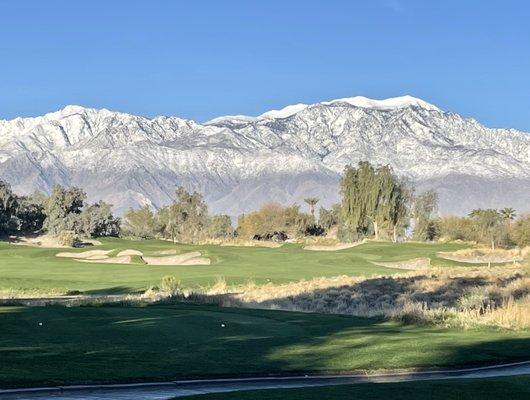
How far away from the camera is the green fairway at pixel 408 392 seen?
1260 centimetres

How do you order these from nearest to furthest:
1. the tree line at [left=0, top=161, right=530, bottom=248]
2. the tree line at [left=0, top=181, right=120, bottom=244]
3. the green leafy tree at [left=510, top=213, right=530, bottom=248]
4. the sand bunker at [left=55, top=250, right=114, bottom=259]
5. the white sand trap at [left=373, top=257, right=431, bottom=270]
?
the white sand trap at [left=373, top=257, right=431, bottom=270] → the sand bunker at [left=55, top=250, right=114, bottom=259] → the tree line at [left=0, top=181, right=120, bottom=244] → the tree line at [left=0, top=161, right=530, bottom=248] → the green leafy tree at [left=510, top=213, right=530, bottom=248]

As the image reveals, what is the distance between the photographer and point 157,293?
34.6 meters

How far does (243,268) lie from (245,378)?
34.9 metres

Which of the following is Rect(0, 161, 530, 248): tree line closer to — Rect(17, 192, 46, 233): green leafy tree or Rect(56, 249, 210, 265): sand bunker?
Rect(17, 192, 46, 233): green leafy tree

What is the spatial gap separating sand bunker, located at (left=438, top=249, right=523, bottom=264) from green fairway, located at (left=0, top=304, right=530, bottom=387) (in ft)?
125

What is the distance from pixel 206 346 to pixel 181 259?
4169 cm

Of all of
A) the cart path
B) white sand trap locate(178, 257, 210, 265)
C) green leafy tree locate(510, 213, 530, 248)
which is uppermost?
green leafy tree locate(510, 213, 530, 248)

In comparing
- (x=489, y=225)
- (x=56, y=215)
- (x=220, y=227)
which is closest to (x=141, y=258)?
(x=56, y=215)

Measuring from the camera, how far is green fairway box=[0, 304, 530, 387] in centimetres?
1532

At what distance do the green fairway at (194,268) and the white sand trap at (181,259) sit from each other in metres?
0.59

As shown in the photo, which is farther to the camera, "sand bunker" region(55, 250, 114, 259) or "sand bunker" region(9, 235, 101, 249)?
"sand bunker" region(9, 235, 101, 249)

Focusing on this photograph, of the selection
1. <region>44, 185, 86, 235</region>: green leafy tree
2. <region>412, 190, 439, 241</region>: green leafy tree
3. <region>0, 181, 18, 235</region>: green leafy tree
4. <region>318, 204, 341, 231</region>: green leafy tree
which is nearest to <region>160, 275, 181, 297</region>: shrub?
<region>44, 185, 86, 235</region>: green leafy tree

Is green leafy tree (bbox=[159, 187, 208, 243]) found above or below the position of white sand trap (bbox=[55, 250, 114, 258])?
above

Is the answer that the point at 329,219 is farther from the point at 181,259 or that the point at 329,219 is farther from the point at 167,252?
the point at 181,259
